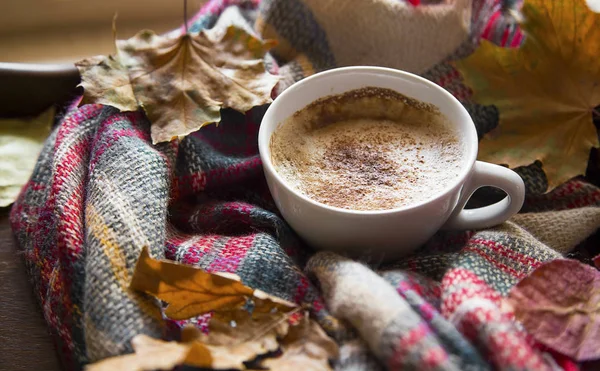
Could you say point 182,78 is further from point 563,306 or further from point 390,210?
point 563,306

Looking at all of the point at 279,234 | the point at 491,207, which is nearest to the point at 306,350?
the point at 279,234

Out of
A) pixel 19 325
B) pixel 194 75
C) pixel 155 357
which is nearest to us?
pixel 155 357

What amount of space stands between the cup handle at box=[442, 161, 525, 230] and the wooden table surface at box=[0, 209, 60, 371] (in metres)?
0.42

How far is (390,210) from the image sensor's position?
0.63m

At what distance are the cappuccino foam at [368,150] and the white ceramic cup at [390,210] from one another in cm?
1

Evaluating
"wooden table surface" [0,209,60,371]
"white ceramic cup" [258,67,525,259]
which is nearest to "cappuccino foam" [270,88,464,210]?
"white ceramic cup" [258,67,525,259]

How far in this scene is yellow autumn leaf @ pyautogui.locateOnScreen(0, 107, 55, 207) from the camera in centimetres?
83

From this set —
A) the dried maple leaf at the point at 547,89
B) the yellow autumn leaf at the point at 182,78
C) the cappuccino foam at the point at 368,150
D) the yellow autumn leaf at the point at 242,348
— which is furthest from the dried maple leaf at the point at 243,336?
the dried maple leaf at the point at 547,89

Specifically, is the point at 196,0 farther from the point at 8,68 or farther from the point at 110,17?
the point at 8,68

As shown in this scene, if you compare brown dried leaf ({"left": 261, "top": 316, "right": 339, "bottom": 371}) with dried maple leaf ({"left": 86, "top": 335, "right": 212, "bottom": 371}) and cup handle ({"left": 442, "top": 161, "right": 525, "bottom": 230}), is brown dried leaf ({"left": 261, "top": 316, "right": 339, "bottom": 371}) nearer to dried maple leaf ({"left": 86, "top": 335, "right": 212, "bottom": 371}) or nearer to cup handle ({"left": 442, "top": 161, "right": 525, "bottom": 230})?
dried maple leaf ({"left": 86, "top": 335, "right": 212, "bottom": 371})

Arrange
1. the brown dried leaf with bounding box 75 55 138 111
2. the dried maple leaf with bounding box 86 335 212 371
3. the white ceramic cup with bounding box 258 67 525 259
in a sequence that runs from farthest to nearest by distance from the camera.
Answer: the brown dried leaf with bounding box 75 55 138 111 → the white ceramic cup with bounding box 258 67 525 259 → the dried maple leaf with bounding box 86 335 212 371

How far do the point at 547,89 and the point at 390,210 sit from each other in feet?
1.01

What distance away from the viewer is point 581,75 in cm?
81

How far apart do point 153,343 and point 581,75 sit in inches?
21.8
